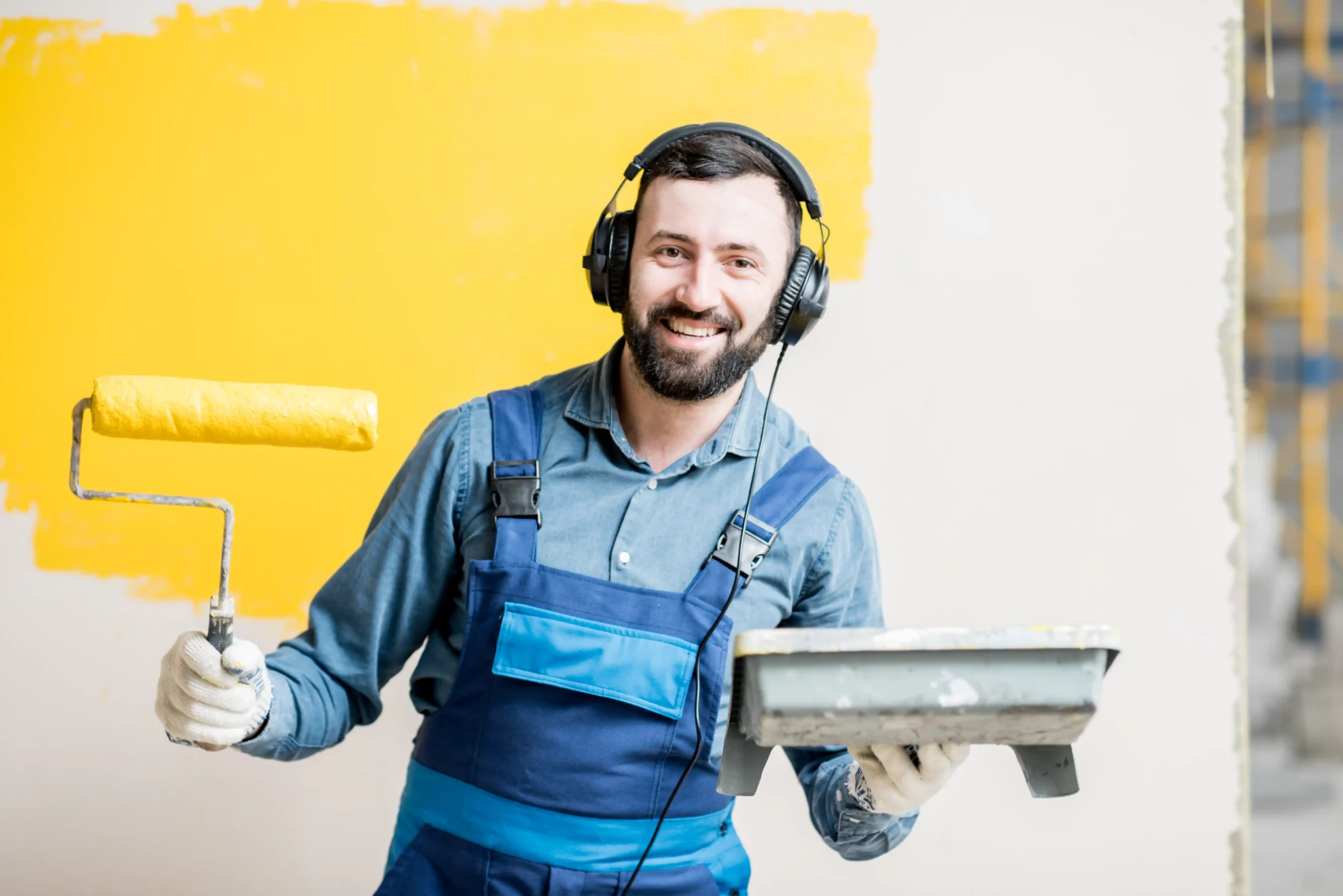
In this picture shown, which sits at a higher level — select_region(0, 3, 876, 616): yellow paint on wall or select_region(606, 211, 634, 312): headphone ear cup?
select_region(0, 3, 876, 616): yellow paint on wall

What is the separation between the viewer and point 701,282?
59.1 inches

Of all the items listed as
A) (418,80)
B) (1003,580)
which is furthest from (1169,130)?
(418,80)

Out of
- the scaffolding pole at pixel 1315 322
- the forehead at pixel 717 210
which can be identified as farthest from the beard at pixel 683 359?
the scaffolding pole at pixel 1315 322

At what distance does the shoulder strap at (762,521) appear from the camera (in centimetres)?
145

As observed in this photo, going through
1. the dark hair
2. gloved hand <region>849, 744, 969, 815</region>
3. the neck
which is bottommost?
gloved hand <region>849, 744, 969, 815</region>

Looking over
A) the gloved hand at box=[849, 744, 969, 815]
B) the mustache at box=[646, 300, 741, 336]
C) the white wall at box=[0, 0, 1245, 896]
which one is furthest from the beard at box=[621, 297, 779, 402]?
the white wall at box=[0, 0, 1245, 896]

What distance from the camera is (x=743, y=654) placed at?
1.00 metres

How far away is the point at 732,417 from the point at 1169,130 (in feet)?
4.35

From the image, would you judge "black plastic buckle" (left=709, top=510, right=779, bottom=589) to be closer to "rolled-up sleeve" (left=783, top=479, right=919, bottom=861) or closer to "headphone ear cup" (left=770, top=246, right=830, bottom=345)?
"rolled-up sleeve" (left=783, top=479, right=919, bottom=861)

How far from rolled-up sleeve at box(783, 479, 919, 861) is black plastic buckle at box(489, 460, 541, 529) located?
407 millimetres

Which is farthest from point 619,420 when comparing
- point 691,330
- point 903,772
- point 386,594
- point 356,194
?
point 356,194

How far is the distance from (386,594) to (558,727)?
0.28m

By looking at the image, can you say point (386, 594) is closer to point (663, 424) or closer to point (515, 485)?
point (515, 485)

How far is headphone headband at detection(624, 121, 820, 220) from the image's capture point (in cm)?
154
